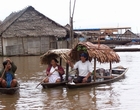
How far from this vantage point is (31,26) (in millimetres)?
21359

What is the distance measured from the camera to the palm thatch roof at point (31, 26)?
2053 centimetres

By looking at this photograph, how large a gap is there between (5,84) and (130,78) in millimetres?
5186

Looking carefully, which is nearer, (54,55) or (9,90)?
(9,90)

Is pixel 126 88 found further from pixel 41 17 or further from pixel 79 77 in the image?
pixel 41 17

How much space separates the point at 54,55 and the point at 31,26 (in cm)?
1217

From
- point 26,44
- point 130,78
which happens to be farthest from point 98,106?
point 26,44

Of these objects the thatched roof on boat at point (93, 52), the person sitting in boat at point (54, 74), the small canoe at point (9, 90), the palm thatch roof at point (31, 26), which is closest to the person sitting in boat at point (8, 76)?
the small canoe at point (9, 90)

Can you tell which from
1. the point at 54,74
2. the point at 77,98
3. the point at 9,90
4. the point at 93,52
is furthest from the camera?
the point at 54,74

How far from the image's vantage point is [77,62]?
8992 mm

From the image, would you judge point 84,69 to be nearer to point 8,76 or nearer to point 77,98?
point 77,98

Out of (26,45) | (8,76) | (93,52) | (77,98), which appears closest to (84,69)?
(93,52)

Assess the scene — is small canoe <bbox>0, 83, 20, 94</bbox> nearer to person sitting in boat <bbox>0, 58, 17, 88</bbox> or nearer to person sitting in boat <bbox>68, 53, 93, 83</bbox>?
person sitting in boat <bbox>0, 58, 17, 88</bbox>

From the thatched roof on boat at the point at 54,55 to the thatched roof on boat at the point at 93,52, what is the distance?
197 millimetres

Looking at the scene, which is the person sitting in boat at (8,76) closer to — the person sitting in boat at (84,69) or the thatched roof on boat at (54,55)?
the thatched roof on boat at (54,55)
